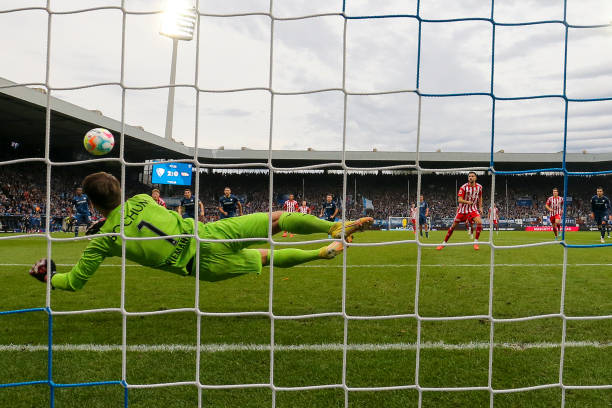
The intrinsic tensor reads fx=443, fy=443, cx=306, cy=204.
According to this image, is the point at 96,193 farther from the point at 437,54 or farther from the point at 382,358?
the point at 437,54

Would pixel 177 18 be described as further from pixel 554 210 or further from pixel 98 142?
pixel 554 210

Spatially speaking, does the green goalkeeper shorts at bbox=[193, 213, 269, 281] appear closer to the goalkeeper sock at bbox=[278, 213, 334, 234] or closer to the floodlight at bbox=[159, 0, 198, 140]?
the goalkeeper sock at bbox=[278, 213, 334, 234]

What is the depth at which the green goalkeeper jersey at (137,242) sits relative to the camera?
297 cm

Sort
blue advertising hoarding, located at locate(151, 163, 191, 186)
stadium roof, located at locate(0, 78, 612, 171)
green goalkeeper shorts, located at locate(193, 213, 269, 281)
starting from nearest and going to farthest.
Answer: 1. green goalkeeper shorts, located at locate(193, 213, 269, 281)
2. stadium roof, located at locate(0, 78, 612, 171)
3. blue advertising hoarding, located at locate(151, 163, 191, 186)

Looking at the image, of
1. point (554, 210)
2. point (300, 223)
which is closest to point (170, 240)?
point (300, 223)

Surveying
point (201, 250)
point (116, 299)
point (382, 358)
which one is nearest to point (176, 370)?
point (201, 250)

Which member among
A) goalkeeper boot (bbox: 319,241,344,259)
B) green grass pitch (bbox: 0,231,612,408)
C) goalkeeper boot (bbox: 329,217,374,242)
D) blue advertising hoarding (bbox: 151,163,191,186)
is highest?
blue advertising hoarding (bbox: 151,163,191,186)

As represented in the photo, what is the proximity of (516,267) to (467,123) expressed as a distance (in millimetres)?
4704

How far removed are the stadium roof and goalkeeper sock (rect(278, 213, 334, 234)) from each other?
823cm

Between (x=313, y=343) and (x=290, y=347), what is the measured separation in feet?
0.68

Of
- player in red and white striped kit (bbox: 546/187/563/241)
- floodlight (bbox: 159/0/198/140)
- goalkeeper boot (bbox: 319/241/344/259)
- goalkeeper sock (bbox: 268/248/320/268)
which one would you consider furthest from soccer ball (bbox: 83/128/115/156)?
player in red and white striped kit (bbox: 546/187/563/241)

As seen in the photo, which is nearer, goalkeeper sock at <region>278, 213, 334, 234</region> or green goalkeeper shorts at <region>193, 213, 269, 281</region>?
green goalkeeper shorts at <region>193, 213, 269, 281</region>

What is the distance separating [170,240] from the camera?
3.11 meters

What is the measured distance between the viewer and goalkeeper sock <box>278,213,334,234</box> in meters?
3.38
